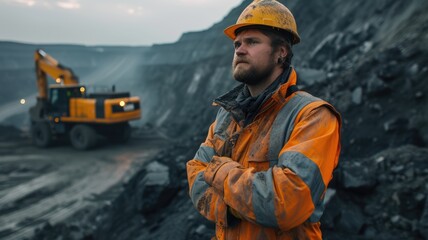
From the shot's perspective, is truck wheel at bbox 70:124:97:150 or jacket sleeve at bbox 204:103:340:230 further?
truck wheel at bbox 70:124:97:150

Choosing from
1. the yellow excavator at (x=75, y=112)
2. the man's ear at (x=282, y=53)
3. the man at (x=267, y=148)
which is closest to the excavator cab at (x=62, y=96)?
the yellow excavator at (x=75, y=112)

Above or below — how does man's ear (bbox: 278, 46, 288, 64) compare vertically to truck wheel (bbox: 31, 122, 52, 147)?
above

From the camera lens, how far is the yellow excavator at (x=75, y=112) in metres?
12.8

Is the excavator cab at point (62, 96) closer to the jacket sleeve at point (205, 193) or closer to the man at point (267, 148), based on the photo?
the jacket sleeve at point (205, 193)

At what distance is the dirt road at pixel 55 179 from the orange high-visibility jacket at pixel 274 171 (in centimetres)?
606

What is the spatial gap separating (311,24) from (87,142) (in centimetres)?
1164

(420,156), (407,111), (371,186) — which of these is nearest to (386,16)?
(407,111)

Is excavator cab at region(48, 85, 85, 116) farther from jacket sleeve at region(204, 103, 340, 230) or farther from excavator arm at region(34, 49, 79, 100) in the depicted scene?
jacket sleeve at region(204, 103, 340, 230)

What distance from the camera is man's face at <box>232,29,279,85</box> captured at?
2.00 m

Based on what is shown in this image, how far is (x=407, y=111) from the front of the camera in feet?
23.1


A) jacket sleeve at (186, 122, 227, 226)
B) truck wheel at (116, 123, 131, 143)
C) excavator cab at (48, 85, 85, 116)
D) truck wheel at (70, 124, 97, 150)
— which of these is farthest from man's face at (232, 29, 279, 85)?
truck wheel at (116, 123, 131, 143)

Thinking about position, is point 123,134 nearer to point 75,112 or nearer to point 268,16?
point 75,112

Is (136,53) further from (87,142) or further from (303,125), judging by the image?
(303,125)

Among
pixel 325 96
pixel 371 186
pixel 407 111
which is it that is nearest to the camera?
pixel 371 186
